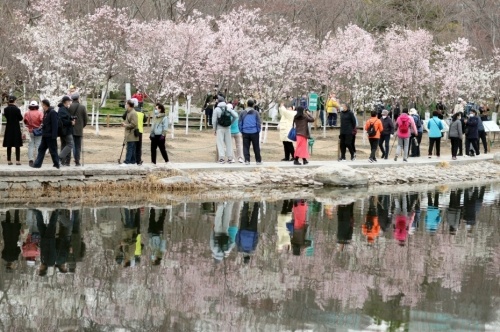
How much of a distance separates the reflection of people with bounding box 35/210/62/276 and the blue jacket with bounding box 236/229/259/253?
252 cm

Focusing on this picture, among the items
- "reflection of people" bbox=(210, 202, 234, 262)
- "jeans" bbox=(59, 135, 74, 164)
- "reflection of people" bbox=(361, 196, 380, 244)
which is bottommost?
"reflection of people" bbox=(361, 196, 380, 244)

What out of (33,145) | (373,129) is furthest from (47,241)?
(373,129)

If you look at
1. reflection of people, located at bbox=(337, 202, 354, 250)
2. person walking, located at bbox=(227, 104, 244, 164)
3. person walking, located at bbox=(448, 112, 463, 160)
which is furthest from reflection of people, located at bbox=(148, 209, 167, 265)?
person walking, located at bbox=(448, 112, 463, 160)

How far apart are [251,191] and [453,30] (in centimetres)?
3430

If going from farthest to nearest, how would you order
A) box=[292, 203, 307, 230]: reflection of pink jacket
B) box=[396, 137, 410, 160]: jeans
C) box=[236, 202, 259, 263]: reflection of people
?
box=[396, 137, 410, 160]: jeans < box=[292, 203, 307, 230]: reflection of pink jacket < box=[236, 202, 259, 263]: reflection of people

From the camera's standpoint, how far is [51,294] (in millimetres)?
9680

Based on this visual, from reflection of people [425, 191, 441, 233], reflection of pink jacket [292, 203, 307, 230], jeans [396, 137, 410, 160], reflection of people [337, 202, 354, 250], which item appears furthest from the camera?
jeans [396, 137, 410, 160]

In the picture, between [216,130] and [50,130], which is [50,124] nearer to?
[50,130]

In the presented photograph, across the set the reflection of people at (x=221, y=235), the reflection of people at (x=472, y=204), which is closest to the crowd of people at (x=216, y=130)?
the reflection of people at (x=472, y=204)

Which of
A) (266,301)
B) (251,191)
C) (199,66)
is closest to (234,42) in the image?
(199,66)

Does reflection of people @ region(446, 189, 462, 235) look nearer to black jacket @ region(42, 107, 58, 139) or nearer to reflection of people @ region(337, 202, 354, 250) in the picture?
reflection of people @ region(337, 202, 354, 250)

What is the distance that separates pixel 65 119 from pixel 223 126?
3.94m

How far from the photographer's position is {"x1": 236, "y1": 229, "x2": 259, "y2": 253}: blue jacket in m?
12.6

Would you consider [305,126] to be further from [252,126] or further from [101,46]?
[101,46]
